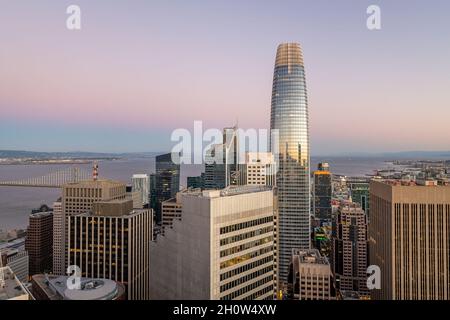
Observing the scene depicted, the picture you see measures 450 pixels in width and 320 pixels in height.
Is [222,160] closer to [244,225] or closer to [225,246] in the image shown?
[244,225]

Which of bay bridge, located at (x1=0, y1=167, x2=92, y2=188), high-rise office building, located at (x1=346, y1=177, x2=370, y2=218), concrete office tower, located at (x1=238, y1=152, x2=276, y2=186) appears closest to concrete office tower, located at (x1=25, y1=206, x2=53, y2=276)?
bay bridge, located at (x1=0, y1=167, x2=92, y2=188)

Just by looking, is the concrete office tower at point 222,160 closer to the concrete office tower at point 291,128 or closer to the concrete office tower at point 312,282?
the concrete office tower at point 291,128

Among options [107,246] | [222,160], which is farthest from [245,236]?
[222,160]

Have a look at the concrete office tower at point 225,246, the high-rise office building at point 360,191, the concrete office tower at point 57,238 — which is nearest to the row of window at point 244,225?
the concrete office tower at point 225,246

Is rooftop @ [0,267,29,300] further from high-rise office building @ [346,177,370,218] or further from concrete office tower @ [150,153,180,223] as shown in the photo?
high-rise office building @ [346,177,370,218]

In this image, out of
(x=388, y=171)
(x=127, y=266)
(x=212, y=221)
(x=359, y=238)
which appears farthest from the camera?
(x=359, y=238)
